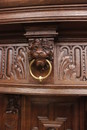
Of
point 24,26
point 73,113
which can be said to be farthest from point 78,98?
point 24,26

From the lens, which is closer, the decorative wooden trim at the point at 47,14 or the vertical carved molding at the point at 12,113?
the decorative wooden trim at the point at 47,14

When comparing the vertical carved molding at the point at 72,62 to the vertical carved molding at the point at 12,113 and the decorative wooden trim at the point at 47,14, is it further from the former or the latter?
the vertical carved molding at the point at 12,113

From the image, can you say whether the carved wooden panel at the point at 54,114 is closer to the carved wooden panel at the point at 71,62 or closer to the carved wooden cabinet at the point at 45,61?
the carved wooden cabinet at the point at 45,61

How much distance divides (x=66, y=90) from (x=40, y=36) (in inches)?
6.5

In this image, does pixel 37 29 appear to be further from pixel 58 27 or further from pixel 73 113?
pixel 73 113

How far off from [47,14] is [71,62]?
0.15 meters

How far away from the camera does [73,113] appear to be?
49cm

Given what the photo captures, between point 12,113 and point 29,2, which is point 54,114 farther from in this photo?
Answer: point 29,2

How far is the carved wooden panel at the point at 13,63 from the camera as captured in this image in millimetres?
439

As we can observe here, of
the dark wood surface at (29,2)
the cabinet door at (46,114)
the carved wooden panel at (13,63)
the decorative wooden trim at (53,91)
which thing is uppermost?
the dark wood surface at (29,2)

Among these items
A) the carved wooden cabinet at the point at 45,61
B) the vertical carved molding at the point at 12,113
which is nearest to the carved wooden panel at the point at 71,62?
the carved wooden cabinet at the point at 45,61

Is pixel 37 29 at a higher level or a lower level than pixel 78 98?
higher

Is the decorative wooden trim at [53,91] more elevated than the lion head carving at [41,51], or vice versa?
the lion head carving at [41,51]

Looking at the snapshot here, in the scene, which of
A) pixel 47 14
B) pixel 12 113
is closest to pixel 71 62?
pixel 47 14
